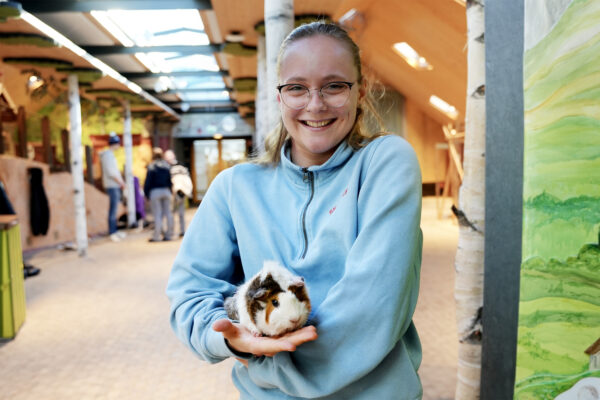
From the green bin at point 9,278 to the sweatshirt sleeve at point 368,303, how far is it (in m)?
3.99

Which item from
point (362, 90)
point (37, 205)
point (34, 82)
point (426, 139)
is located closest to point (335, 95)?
point (362, 90)

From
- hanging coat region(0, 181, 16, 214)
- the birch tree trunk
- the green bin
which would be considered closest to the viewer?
the birch tree trunk

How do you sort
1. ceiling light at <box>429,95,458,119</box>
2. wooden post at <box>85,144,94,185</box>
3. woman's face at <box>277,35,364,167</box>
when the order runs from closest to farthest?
woman's face at <box>277,35,364,167</box> < ceiling light at <box>429,95,458,119</box> < wooden post at <box>85,144,94,185</box>

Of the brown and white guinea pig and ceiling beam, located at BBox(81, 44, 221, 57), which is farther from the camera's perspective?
ceiling beam, located at BBox(81, 44, 221, 57)

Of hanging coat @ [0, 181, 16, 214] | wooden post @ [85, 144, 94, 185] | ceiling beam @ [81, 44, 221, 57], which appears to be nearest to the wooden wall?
ceiling beam @ [81, 44, 221, 57]

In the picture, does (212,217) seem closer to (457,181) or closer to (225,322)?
(225,322)

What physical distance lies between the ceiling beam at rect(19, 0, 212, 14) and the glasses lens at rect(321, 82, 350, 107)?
21.7ft

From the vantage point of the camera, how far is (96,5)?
22.3 ft

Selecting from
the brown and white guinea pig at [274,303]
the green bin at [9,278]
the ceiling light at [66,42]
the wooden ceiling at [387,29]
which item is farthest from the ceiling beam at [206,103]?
the brown and white guinea pig at [274,303]

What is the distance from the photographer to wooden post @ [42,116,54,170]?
9.70 m

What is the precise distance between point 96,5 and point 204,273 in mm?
7078

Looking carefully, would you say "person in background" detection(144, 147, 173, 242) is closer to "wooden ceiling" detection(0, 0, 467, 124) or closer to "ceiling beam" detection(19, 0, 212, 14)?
"wooden ceiling" detection(0, 0, 467, 124)

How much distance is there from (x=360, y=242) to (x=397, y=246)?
74 millimetres

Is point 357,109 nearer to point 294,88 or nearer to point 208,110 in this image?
point 294,88
